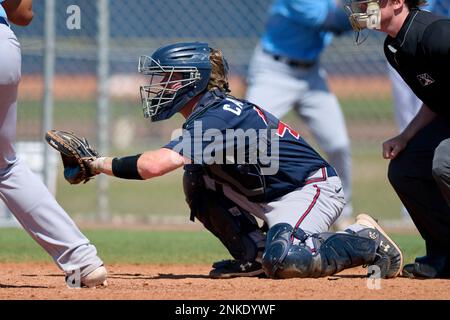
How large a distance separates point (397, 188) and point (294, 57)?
10.3 ft

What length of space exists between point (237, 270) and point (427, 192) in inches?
48.9

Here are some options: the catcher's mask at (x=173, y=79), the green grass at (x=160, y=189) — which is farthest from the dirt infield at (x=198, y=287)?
the green grass at (x=160, y=189)

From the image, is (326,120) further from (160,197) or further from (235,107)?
(160,197)

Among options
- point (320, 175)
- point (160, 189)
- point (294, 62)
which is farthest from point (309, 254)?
point (160, 189)

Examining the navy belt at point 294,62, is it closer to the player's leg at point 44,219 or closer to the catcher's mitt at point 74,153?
the catcher's mitt at point 74,153

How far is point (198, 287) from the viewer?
5.12 m

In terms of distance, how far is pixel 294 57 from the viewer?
28.5ft

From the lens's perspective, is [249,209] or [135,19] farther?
[135,19]

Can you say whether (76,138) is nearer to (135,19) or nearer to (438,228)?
(438,228)

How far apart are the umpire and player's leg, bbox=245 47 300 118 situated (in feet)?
9.44

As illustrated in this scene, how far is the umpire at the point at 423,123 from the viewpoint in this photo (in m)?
5.25

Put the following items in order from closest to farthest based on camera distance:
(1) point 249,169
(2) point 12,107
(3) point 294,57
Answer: (2) point 12,107 < (1) point 249,169 < (3) point 294,57

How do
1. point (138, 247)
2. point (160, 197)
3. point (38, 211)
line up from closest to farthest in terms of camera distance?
1. point (38, 211)
2. point (138, 247)
3. point (160, 197)
